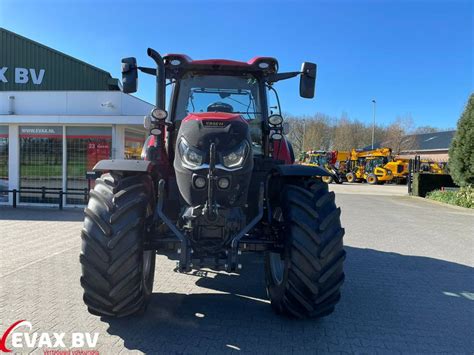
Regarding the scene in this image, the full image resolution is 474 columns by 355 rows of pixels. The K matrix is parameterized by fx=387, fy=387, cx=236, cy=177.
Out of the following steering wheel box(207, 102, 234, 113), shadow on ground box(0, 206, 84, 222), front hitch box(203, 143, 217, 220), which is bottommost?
shadow on ground box(0, 206, 84, 222)

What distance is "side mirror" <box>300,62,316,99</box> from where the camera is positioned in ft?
14.9

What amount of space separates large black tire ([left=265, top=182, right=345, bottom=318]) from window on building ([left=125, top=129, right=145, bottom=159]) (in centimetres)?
993

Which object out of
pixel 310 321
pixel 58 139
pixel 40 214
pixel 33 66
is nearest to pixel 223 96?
pixel 310 321

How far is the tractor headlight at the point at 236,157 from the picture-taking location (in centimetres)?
352

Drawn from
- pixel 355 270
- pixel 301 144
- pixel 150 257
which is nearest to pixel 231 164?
pixel 150 257

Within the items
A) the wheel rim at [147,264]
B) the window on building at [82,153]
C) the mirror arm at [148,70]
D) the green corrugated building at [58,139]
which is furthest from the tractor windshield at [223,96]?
the window on building at [82,153]

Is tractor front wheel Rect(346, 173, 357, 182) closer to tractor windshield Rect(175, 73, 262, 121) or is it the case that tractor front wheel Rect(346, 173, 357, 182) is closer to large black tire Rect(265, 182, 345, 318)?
tractor windshield Rect(175, 73, 262, 121)

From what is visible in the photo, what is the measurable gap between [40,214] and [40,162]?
2.52 metres

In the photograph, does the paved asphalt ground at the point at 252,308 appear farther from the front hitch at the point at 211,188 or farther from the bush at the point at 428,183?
the bush at the point at 428,183

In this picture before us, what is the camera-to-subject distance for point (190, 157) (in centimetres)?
353

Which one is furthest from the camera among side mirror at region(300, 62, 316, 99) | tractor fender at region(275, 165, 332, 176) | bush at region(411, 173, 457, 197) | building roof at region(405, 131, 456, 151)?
building roof at region(405, 131, 456, 151)

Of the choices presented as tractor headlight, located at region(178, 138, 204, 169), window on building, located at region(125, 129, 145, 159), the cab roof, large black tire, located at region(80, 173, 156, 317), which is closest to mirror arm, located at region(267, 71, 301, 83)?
the cab roof

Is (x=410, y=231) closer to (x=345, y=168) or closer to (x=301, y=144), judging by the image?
(x=345, y=168)

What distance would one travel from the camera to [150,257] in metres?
4.11
